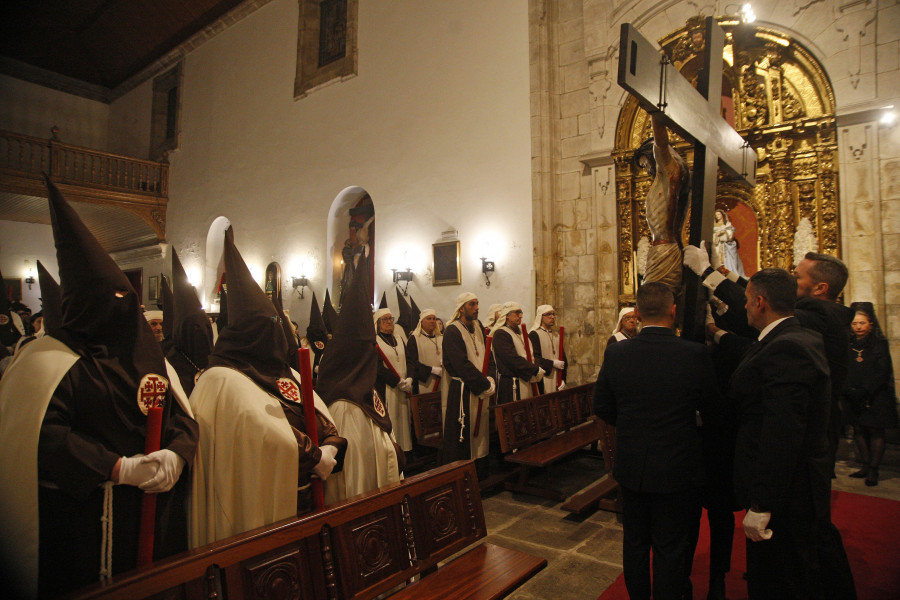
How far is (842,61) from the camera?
711 centimetres

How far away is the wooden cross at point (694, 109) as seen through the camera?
2.19 m

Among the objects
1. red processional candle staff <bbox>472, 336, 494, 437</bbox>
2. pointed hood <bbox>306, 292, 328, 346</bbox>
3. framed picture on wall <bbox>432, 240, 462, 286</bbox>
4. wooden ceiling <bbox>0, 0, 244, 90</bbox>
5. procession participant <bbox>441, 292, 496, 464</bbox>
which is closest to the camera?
procession participant <bbox>441, 292, 496, 464</bbox>

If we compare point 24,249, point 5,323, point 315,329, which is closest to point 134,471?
point 5,323

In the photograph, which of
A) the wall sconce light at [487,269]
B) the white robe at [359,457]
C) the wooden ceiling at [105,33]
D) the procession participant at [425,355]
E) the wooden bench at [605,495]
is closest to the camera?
the white robe at [359,457]

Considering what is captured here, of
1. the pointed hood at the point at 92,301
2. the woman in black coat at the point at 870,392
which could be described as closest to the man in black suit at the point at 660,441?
the pointed hood at the point at 92,301

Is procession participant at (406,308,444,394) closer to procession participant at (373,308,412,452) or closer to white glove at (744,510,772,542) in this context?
procession participant at (373,308,412,452)

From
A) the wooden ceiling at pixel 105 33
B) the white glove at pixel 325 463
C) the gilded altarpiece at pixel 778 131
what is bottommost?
the white glove at pixel 325 463

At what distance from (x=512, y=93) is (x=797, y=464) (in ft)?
28.7

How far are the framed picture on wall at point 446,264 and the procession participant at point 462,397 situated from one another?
15.1 ft

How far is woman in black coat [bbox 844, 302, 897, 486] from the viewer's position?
17.1ft

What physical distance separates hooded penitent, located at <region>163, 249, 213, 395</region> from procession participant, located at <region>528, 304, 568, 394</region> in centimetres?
402

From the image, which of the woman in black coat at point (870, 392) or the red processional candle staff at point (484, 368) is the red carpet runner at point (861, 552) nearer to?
the woman in black coat at point (870, 392)

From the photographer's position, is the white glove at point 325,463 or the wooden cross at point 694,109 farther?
the white glove at point 325,463

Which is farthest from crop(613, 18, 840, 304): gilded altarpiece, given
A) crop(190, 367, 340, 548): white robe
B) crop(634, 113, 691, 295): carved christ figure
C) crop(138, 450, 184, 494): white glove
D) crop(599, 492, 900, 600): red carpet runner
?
crop(138, 450, 184, 494): white glove
